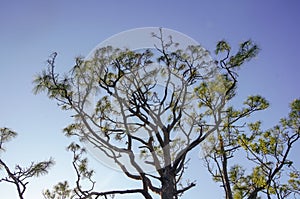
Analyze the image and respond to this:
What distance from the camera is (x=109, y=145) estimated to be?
5402 mm

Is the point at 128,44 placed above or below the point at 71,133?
above

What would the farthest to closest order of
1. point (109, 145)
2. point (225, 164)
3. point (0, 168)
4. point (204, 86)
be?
point (225, 164)
point (204, 86)
point (109, 145)
point (0, 168)

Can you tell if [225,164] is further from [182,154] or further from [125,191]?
[125,191]

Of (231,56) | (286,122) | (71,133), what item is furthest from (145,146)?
(286,122)

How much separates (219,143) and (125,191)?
11.1 feet

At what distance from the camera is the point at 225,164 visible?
7.00 m

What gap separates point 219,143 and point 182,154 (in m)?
2.22

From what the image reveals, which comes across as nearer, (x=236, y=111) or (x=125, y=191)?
(x=125, y=191)

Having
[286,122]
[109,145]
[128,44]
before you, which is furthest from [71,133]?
[286,122]

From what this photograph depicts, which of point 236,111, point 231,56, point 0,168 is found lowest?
point 0,168

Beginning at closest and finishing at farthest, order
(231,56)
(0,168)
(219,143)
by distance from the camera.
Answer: (0,168) → (231,56) → (219,143)

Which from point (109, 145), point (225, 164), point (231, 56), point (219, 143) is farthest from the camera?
point (219, 143)

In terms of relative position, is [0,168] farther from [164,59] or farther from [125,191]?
[164,59]

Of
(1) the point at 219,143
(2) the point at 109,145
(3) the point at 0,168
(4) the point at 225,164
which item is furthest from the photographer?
(1) the point at 219,143
